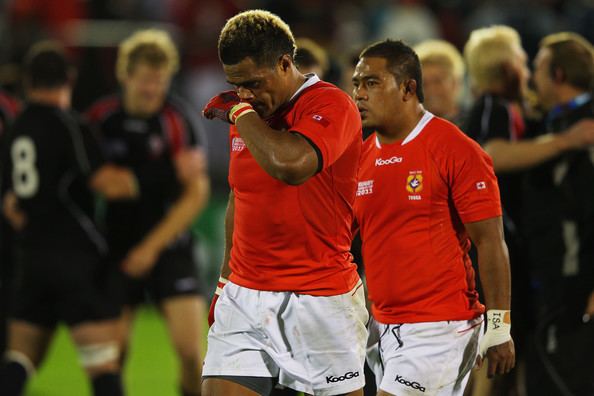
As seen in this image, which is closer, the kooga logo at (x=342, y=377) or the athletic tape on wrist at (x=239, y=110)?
the athletic tape on wrist at (x=239, y=110)

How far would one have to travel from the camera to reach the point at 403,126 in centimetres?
460

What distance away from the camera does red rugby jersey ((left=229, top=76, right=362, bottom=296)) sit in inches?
159

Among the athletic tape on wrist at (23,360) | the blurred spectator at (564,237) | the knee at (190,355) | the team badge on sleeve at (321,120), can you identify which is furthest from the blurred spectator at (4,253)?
the team badge on sleeve at (321,120)

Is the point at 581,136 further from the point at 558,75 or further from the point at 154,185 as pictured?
the point at 154,185

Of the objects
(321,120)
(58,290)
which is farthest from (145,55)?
(321,120)

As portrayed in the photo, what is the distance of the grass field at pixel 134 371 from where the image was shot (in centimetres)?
819

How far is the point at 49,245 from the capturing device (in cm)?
659

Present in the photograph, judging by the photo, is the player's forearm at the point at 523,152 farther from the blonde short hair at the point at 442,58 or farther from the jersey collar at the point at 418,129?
the jersey collar at the point at 418,129

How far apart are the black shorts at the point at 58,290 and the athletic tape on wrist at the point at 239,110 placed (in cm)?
287

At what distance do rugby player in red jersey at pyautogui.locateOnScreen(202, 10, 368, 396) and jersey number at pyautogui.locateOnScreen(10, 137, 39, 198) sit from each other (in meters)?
2.72

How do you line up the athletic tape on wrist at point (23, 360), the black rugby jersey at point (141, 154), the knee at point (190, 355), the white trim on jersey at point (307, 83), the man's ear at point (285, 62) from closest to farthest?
the man's ear at point (285, 62) → the white trim on jersey at point (307, 83) → the athletic tape on wrist at point (23, 360) → the knee at point (190, 355) → the black rugby jersey at point (141, 154)

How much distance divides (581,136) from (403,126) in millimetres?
1348

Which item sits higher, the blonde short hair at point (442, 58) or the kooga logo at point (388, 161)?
the blonde short hair at point (442, 58)

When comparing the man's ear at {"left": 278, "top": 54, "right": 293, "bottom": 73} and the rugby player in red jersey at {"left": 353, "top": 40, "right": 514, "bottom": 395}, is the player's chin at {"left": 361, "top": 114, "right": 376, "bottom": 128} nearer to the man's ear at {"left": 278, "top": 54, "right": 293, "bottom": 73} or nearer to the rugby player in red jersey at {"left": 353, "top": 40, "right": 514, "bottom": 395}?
the rugby player in red jersey at {"left": 353, "top": 40, "right": 514, "bottom": 395}
